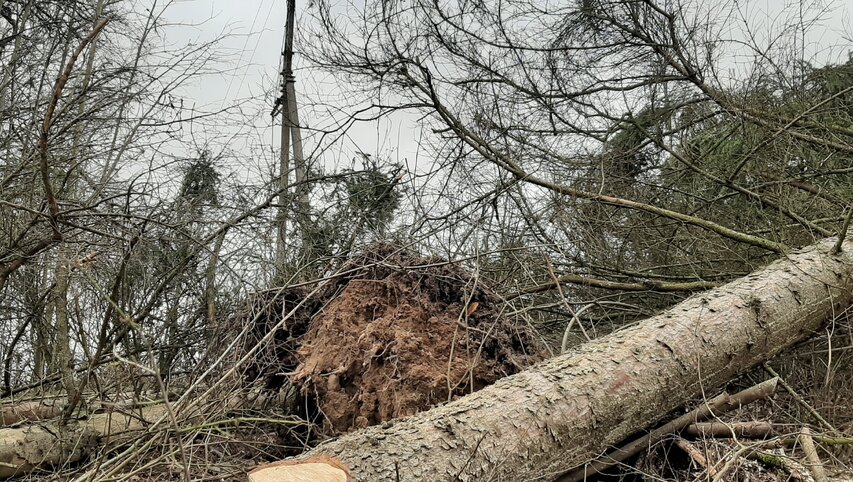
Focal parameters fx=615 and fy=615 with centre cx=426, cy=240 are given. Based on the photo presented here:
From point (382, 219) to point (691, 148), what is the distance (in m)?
2.80

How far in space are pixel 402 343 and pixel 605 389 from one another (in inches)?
37.3

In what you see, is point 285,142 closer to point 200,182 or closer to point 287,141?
point 287,141

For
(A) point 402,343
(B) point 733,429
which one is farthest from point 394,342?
(B) point 733,429

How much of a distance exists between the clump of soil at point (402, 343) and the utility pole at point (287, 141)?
149 cm

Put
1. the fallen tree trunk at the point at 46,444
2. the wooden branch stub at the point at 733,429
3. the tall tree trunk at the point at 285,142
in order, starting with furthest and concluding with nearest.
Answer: the tall tree trunk at the point at 285,142, the fallen tree trunk at the point at 46,444, the wooden branch stub at the point at 733,429

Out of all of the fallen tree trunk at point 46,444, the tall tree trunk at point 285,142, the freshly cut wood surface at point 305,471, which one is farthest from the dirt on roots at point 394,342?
the tall tree trunk at point 285,142

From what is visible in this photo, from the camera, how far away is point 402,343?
2.95 metres

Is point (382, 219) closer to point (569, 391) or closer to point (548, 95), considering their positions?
point (548, 95)

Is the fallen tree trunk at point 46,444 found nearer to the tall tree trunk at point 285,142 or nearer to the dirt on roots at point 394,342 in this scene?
the dirt on roots at point 394,342

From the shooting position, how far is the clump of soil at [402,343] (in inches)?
113

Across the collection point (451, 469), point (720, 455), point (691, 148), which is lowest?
point (720, 455)

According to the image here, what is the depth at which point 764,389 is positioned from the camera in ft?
10.2

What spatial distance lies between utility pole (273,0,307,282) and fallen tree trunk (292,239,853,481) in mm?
2603

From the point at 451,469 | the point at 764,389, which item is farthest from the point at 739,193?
the point at 451,469
